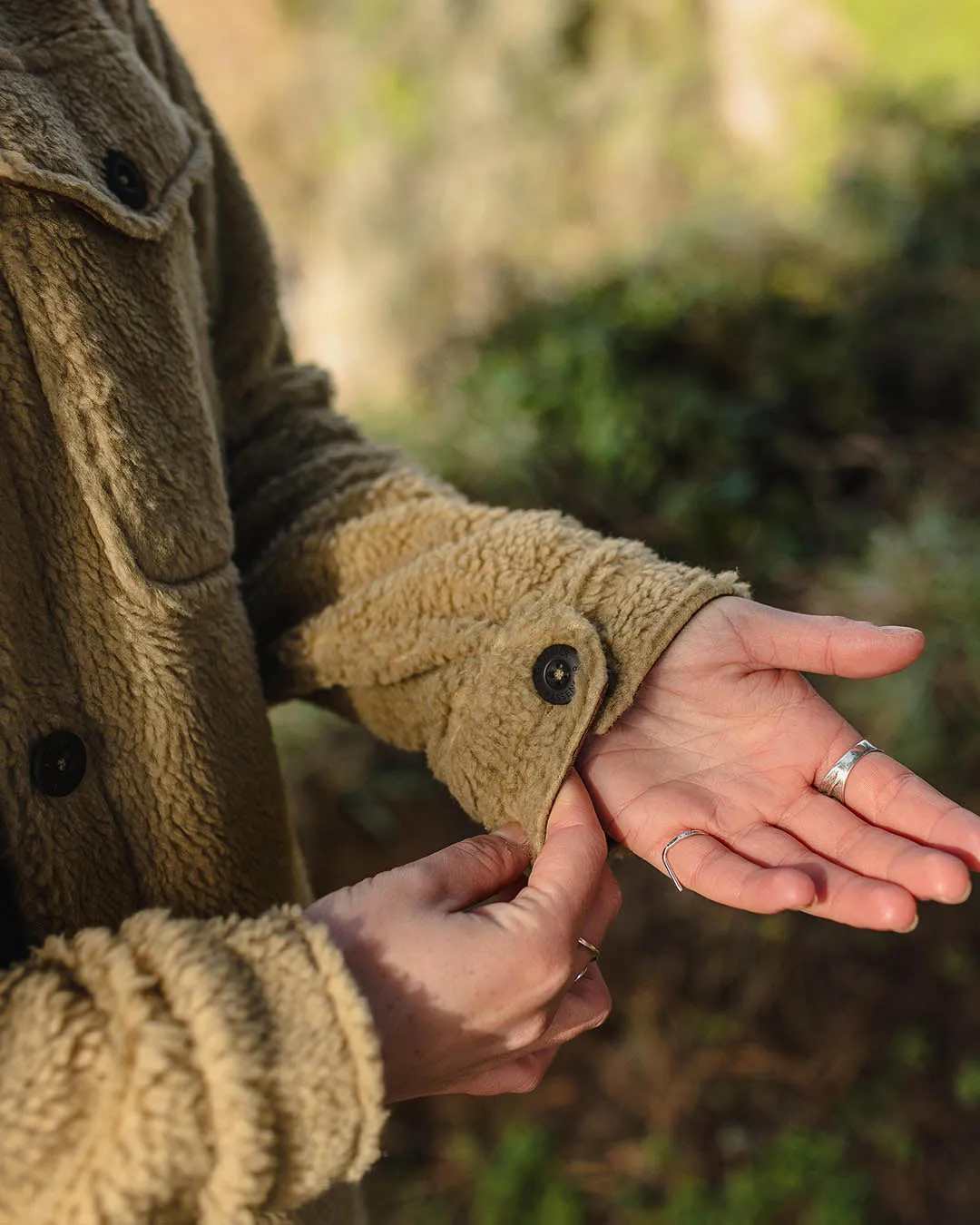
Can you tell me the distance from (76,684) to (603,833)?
619 mm

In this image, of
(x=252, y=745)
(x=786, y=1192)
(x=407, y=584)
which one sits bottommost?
(x=786, y=1192)

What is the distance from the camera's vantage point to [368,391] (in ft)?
18.5

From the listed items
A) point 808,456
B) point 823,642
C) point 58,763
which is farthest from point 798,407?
point 58,763

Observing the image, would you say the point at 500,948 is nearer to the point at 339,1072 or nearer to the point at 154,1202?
the point at 339,1072

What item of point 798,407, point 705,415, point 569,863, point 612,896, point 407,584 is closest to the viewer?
point 569,863

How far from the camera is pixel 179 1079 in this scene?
0.80 metres

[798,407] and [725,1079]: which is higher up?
[798,407]

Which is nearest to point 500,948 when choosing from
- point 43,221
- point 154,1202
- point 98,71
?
point 154,1202

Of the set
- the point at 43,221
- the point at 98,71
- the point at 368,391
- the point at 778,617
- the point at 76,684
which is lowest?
the point at 368,391

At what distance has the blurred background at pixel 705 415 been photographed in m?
2.94

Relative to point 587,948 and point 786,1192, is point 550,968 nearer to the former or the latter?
point 587,948

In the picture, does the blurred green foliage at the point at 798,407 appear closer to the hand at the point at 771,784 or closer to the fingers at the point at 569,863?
the hand at the point at 771,784

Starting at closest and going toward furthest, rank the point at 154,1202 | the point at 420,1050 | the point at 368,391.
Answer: the point at 154,1202
the point at 420,1050
the point at 368,391

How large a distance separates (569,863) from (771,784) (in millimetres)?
288
